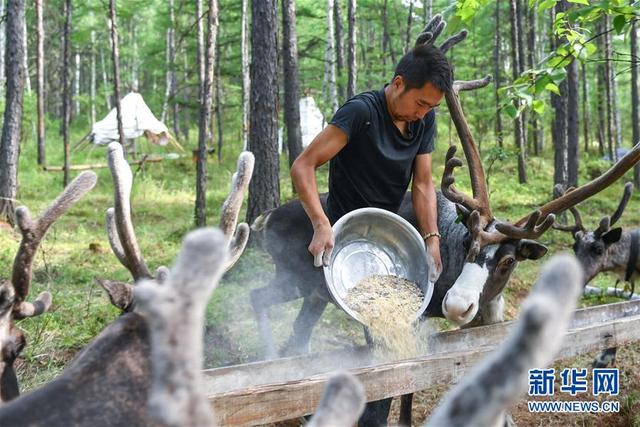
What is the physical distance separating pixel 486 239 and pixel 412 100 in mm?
1060

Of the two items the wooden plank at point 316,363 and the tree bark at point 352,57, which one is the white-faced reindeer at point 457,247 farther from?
the tree bark at point 352,57

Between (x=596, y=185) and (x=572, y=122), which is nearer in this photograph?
(x=596, y=185)

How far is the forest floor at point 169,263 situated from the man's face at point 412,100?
2.25 metres

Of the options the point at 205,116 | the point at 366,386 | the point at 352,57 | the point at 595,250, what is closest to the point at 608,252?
the point at 595,250

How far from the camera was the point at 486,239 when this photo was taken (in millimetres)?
4230

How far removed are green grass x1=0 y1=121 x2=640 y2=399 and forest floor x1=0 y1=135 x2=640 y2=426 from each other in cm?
1

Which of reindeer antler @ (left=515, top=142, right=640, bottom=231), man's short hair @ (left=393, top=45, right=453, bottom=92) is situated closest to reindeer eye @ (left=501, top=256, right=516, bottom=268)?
reindeer antler @ (left=515, top=142, right=640, bottom=231)

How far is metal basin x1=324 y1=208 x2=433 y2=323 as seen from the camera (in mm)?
4129

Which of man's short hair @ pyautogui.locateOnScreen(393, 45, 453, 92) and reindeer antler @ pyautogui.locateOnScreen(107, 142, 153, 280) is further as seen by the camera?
man's short hair @ pyautogui.locateOnScreen(393, 45, 453, 92)

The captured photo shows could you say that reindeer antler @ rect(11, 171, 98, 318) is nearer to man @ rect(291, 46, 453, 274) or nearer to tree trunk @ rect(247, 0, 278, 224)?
man @ rect(291, 46, 453, 274)

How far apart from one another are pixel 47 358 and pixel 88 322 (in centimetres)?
85

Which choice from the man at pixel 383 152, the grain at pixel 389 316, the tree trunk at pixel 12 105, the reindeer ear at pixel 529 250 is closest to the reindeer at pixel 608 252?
the reindeer ear at pixel 529 250

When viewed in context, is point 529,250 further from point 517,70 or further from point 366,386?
point 517,70

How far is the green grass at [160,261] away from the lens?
18.5ft
